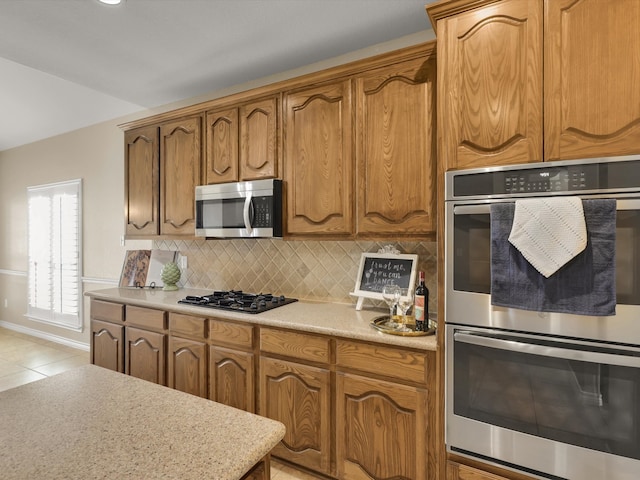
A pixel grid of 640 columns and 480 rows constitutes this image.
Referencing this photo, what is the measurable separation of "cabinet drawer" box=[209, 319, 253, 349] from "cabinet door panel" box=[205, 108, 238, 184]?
1076mm

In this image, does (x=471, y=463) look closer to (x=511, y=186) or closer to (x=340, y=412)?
(x=340, y=412)

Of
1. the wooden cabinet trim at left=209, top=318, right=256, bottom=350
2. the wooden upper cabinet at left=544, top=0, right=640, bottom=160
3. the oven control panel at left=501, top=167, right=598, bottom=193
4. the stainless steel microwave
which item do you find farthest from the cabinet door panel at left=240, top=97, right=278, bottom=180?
the wooden upper cabinet at left=544, top=0, right=640, bottom=160

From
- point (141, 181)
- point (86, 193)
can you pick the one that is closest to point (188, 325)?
point (141, 181)

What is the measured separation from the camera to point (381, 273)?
91.7 inches

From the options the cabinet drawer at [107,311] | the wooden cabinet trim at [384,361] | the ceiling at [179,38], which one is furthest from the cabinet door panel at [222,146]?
the wooden cabinet trim at [384,361]

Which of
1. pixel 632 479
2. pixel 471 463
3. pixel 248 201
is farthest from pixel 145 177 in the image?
pixel 632 479

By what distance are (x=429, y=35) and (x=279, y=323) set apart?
2.08 m

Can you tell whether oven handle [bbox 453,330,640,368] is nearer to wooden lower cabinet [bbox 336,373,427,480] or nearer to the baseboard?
wooden lower cabinet [bbox 336,373,427,480]

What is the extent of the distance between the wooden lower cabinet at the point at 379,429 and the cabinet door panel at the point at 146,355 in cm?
148

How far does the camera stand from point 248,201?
100 inches

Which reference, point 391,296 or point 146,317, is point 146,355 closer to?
point 146,317

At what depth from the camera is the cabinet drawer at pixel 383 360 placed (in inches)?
69.1

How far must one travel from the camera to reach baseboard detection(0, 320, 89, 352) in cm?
454

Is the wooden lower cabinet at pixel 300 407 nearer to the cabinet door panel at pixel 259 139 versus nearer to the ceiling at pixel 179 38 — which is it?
the cabinet door panel at pixel 259 139
